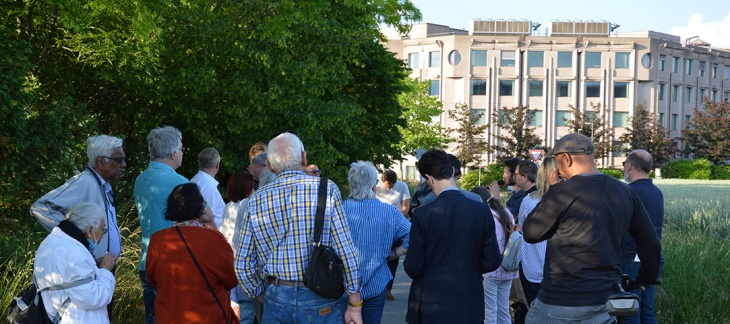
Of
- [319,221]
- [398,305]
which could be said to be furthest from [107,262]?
[398,305]

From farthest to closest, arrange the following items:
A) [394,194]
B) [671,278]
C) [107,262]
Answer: [394,194] → [671,278] → [107,262]

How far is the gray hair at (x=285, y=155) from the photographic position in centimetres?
511

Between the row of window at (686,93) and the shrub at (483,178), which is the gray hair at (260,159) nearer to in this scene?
the shrub at (483,178)

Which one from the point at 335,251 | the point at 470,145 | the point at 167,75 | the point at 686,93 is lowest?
the point at 470,145

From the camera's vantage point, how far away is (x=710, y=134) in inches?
3174

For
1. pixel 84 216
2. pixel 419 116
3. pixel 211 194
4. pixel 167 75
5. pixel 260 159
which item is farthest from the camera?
pixel 419 116

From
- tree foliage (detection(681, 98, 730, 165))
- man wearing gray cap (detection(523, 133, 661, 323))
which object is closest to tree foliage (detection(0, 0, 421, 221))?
man wearing gray cap (detection(523, 133, 661, 323))

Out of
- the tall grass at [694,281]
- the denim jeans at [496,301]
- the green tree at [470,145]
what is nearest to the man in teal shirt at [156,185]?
the denim jeans at [496,301]

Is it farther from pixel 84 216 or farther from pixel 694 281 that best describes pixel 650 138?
pixel 84 216

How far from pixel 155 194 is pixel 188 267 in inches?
65.4

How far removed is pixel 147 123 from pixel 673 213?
1183cm

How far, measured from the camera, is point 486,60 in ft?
276

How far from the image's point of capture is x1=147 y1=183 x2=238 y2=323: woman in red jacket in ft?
17.0

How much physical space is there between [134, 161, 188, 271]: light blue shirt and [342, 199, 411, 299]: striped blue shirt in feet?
4.74
